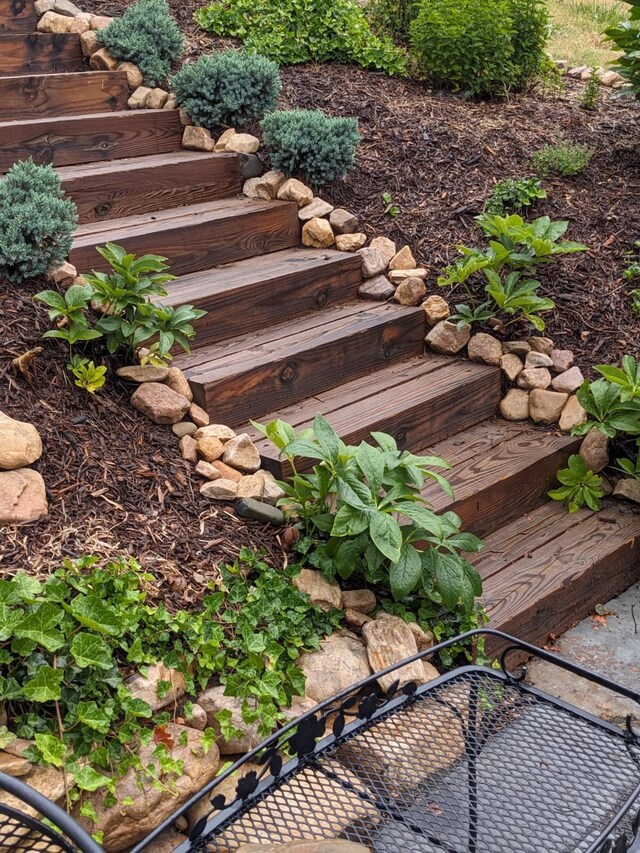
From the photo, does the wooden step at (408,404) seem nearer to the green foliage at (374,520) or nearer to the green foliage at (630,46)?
the green foliage at (374,520)

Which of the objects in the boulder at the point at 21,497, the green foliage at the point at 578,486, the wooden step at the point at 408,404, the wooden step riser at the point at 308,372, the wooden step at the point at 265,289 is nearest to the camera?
the boulder at the point at 21,497

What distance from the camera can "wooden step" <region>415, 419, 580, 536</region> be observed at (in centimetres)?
370

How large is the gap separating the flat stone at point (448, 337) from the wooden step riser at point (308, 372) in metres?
0.07

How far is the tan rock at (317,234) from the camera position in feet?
15.2

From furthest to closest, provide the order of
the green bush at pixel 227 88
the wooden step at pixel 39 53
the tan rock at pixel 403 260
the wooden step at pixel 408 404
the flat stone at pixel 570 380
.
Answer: the wooden step at pixel 39 53 → the green bush at pixel 227 88 → the tan rock at pixel 403 260 → the flat stone at pixel 570 380 → the wooden step at pixel 408 404

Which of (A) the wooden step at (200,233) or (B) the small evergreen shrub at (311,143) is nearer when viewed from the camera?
(A) the wooden step at (200,233)

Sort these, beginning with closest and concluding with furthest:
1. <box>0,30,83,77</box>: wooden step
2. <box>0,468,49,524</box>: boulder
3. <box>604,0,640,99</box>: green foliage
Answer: <box>0,468,49,524</box>: boulder → <box>0,30,83,77</box>: wooden step → <box>604,0,640,99</box>: green foliage

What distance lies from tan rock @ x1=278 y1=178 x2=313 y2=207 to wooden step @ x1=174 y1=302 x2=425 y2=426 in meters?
0.67

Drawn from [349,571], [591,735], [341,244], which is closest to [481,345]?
[341,244]

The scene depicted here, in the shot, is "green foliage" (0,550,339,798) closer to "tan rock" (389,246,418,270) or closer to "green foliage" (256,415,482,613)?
"green foliage" (256,415,482,613)

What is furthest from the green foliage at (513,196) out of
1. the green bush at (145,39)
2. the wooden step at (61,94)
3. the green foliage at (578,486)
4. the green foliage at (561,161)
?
the wooden step at (61,94)

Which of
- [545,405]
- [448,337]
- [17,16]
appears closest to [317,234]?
[448,337]

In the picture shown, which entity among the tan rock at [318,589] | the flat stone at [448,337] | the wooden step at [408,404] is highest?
the flat stone at [448,337]

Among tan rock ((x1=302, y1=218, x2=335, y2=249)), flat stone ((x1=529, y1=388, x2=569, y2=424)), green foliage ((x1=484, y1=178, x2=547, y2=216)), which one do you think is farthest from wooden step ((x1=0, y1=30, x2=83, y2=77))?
Result: flat stone ((x1=529, y1=388, x2=569, y2=424))
